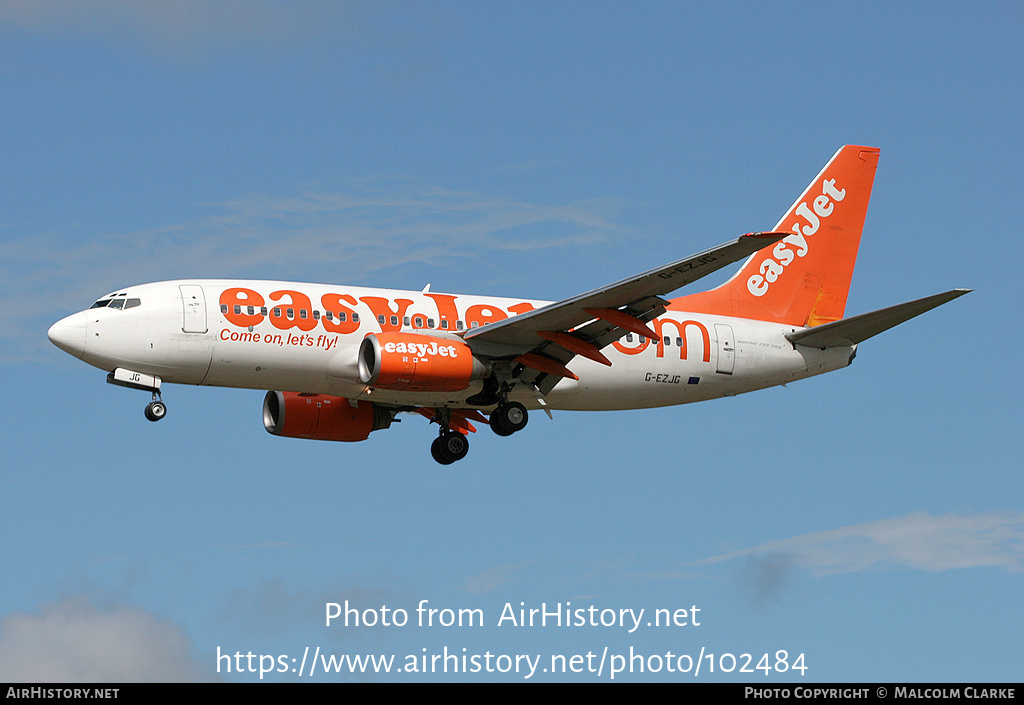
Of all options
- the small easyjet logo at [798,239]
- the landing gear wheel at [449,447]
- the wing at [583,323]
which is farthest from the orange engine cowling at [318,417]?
the small easyjet logo at [798,239]

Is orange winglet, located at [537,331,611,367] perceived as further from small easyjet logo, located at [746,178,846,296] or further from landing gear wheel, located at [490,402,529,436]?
small easyjet logo, located at [746,178,846,296]

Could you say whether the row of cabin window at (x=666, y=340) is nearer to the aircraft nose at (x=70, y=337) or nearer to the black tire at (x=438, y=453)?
the black tire at (x=438, y=453)

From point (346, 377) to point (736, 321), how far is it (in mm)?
12833

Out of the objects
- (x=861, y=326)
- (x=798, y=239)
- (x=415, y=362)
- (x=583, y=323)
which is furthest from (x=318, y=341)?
(x=798, y=239)

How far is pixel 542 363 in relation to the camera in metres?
41.9

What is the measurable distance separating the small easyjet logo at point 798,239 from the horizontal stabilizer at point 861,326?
8.07 ft

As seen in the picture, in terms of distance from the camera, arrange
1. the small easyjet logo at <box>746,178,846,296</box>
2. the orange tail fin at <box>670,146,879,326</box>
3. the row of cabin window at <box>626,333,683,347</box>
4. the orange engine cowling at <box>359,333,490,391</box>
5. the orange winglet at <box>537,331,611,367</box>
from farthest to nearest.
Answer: the small easyjet logo at <box>746,178,846,296</box> < the orange tail fin at <box>670,146,879,326</box> < the row of cabin window at <box>626,333,683,347</box> < the orange winglet at <box>537,331,611,367</box> < the orange engine cowling at <box>359,333,490,391</box>

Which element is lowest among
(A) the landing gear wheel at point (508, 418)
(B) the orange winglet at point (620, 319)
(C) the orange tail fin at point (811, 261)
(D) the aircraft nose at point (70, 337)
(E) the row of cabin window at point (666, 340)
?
(D) the aircraft nose at point (70, 337)

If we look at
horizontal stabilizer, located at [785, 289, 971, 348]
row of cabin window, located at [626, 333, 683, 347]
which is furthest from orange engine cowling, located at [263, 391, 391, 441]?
horizontal stabilizer, located at [785, 289, 971, 348]

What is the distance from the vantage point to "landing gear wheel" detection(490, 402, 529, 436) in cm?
4212

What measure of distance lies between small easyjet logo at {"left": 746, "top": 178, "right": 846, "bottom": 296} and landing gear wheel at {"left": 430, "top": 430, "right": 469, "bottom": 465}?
10.4 m

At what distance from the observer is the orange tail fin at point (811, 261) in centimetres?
4712

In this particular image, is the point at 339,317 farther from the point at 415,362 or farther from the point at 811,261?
the point at 811,261

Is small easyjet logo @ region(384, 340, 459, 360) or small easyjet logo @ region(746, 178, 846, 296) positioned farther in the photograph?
small easyjet logo @ region(746, 178, 846, 296)
